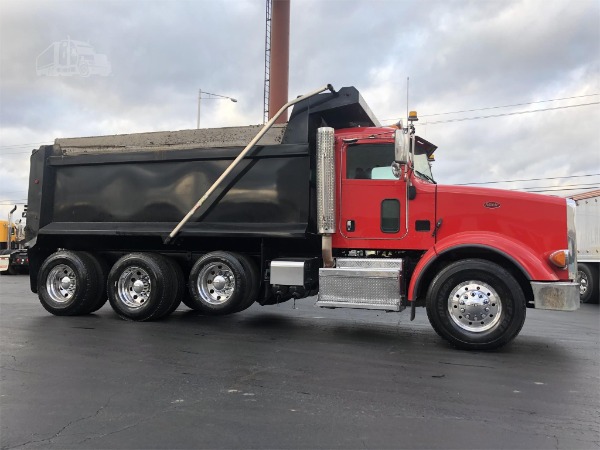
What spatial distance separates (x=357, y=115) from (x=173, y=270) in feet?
12.4

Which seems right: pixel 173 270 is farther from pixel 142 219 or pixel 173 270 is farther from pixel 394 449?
pixel 394 449

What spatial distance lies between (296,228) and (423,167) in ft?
6.87

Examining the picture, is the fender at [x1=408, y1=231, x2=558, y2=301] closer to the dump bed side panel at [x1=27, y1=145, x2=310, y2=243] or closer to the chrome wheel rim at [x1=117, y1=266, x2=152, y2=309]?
the dump bed side panel at [x1=27, y1=145, x2=310, y2=243]

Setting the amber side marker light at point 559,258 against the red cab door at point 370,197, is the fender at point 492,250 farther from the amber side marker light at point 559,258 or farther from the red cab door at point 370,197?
the red cab door at point 370,197

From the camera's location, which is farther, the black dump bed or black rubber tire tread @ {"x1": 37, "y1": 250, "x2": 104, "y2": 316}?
black rubber tire tread @ {"x1": 37, "y1": 250, "x2": 104, "y2": 316}

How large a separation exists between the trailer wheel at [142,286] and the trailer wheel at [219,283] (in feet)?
1.73

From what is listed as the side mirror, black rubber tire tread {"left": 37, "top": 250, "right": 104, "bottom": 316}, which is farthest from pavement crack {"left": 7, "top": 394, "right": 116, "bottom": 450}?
black rubber tire tread {"left": 37, "top": 250, "right": 104, "bottom": 316}

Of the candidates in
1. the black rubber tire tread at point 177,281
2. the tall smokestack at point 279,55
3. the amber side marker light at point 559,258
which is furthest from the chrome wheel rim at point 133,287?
the tall smokestack at point 279,55

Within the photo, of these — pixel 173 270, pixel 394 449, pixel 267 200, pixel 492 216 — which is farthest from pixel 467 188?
pixel 173 270

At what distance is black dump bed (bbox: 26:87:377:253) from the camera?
7059 millimetres

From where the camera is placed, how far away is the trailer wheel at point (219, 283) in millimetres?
7008

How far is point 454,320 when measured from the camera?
5.86m

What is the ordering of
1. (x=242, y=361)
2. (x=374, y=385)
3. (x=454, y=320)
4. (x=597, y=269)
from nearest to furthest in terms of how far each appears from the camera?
(x=374, y=385), (x=242, y=361), (x=454, y=320), (x=597, y=269)

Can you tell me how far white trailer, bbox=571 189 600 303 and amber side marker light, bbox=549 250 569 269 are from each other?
279 inches
